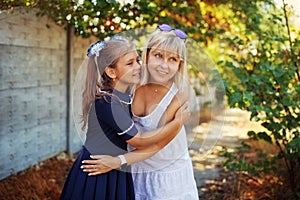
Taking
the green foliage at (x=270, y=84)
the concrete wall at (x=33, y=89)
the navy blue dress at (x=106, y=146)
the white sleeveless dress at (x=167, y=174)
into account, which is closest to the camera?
the navy blue dress at (x=106, y=146)

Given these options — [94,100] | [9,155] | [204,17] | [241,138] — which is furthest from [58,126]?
[241,138]

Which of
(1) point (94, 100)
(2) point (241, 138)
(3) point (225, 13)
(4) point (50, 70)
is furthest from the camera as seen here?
(2) point (241, 138)

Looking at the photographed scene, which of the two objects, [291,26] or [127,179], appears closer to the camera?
[127,179]

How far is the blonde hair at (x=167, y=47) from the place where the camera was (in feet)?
5.41

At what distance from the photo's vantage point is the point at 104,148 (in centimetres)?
166

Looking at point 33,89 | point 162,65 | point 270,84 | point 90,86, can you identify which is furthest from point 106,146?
point 33,89

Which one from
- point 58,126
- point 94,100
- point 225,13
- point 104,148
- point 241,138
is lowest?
point 241,138

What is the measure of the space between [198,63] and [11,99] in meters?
1.78

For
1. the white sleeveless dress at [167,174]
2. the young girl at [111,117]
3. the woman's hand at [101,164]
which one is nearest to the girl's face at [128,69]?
the young girl at [111,117]

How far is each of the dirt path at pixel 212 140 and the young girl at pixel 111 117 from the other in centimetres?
24

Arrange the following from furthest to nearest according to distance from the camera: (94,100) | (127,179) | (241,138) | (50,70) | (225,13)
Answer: (241,138) → (225,13) → (50,70) → (127,179) → (94,100)

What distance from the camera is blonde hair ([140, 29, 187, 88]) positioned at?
1.65m

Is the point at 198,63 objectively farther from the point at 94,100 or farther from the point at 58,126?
the point at 58,126

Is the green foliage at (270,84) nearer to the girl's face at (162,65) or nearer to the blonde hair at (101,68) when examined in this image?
the girl's face at (162,65)
